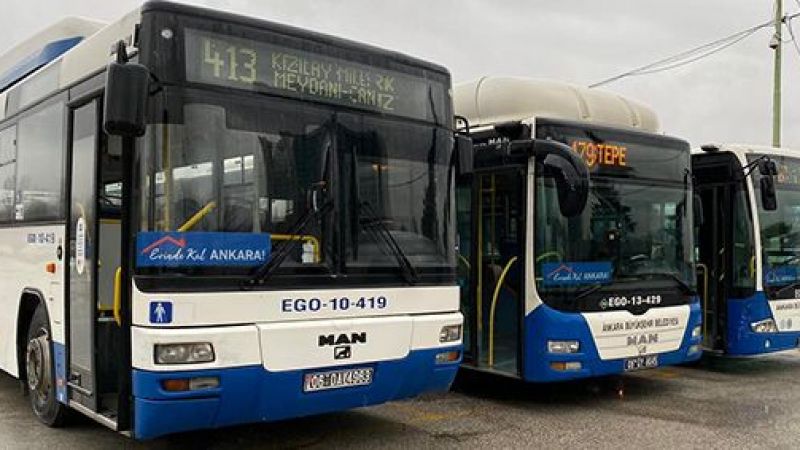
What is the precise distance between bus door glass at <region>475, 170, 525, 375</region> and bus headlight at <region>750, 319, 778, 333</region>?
3.31m

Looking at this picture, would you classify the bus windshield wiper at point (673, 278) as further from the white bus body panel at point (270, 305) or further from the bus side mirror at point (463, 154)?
the white bus body panel at point (270, 305)

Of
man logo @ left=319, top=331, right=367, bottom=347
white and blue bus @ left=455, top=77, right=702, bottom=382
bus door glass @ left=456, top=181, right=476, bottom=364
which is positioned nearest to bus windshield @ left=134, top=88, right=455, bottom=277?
man logo @ left=319, top=331, right=367, bottom=347

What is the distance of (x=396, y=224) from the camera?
585 centimetres

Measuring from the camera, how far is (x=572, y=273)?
303 inches

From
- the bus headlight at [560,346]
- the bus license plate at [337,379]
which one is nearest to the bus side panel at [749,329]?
the bus headlight at [560,346]

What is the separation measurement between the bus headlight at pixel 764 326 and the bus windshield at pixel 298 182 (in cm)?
513

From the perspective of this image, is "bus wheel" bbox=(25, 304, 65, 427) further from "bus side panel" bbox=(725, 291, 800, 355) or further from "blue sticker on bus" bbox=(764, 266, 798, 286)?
"blue sticker on bus" bbox=(764, 266, 798, 286)

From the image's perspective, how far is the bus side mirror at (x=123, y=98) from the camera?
15.4 feet

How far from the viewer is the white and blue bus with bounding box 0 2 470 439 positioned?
4.89 metres

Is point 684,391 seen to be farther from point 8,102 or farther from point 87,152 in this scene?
point 8,102

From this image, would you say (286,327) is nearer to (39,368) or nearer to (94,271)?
(94,271)

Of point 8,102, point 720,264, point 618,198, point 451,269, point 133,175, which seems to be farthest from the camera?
point 720,264

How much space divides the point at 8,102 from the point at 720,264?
7.92 m

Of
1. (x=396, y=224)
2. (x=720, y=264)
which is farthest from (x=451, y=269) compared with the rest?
(x=720, y=264)
